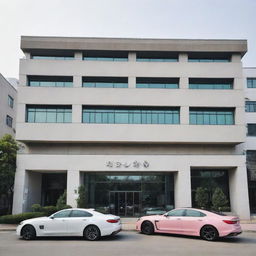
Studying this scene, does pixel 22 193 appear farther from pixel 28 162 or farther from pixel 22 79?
pixel 22 79

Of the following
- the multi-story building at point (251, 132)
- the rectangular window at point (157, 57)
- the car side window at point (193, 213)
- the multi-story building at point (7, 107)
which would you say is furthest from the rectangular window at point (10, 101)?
the car side window at point (193, 213)

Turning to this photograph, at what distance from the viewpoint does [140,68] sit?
2930cm

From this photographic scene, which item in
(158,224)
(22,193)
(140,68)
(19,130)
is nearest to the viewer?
(158,224)

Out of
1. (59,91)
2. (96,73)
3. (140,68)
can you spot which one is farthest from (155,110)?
(59,91)

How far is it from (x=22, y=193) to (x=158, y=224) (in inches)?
626

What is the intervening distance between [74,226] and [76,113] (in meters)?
16.4

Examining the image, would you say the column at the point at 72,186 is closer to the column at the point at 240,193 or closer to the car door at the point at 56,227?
the car door at the point at 56,227

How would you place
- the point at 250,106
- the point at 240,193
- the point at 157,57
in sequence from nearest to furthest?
the point at 240,193 < the point at 157,57 < the point at 250,106

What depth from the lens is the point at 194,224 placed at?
13156 mm

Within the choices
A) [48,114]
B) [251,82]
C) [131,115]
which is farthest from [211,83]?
[48,114]

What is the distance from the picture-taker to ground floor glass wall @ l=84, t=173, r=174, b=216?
2656 centimetres

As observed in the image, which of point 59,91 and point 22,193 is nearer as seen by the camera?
point 22,193

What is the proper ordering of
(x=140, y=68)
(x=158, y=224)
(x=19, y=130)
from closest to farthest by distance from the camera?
1. (x=158, y=224)
2. (x=19, y=130)
3. (x=140, y=68)

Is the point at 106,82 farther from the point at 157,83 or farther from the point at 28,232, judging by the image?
the point at 28,232
